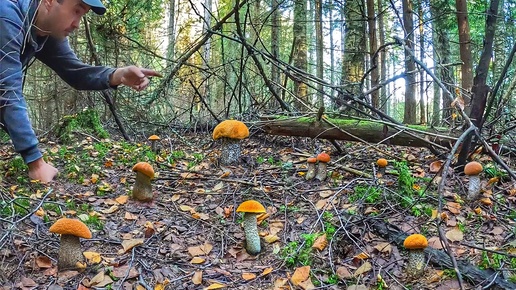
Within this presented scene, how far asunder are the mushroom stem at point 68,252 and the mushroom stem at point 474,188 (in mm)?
3726

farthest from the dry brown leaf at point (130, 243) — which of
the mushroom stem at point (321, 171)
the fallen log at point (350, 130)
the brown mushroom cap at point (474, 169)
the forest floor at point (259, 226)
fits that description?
the brown mushroom cap at point (474, 169)

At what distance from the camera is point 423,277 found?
2736mm

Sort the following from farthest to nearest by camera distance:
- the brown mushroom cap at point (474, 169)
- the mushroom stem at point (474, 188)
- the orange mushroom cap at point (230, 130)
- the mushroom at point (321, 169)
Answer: the orange mushroom cap at point (230, 130) → the mushroom at point (321, 169) → the mushroom stem at point (474, 188) → the brown mushroom cap at point (474, 169)

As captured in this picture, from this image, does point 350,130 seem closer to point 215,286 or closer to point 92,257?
point 215,286

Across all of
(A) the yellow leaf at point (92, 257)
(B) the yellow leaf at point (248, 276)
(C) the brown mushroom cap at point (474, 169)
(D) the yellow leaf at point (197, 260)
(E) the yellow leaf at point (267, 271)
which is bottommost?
(B) the yellow leaf at point (248, 276)

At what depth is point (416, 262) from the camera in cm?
273

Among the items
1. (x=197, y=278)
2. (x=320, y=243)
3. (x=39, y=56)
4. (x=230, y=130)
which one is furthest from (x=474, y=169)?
(x=39, y=56)

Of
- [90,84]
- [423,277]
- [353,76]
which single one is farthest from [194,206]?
[353,76]

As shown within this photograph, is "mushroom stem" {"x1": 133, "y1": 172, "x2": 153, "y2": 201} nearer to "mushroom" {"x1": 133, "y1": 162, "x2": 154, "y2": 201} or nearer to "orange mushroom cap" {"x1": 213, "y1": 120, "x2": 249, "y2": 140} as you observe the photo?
"mushroom" {"x1": 133, "y1": 162, "x2": 154, "y2": 201}

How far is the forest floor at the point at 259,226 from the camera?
2.74 m

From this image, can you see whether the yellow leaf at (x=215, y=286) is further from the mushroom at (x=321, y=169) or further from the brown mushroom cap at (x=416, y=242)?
the mushroom at (x=321, y=169)

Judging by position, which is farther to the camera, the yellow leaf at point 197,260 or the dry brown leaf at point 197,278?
the yellow leaf at point 197,260

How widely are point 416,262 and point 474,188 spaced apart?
153 centimetres

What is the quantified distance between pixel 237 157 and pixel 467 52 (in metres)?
6.80
